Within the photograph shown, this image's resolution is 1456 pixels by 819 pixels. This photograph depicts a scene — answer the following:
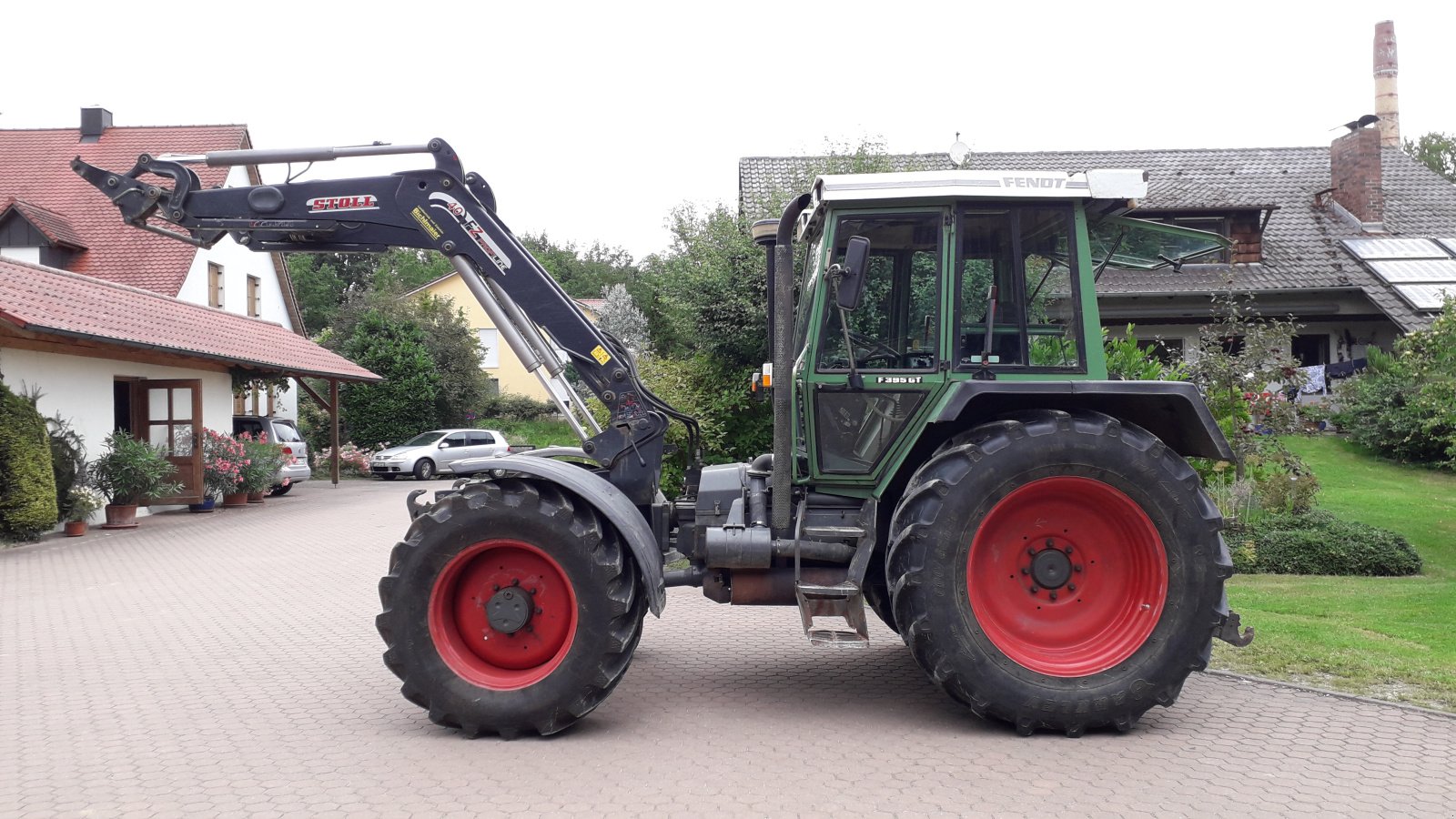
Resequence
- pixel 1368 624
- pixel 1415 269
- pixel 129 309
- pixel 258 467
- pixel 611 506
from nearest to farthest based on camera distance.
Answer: pixel 611 506 → pixel 1368 624 → pixel 129 309 → pixel 258 467 → pixel 1415 269

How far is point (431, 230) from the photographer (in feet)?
19.3

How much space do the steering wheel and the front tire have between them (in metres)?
1.58

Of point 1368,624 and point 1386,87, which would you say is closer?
point 1368,624

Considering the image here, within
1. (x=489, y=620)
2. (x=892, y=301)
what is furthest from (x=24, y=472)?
(x=892, y=301)

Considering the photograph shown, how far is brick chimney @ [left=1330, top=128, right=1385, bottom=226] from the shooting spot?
85.1 feet

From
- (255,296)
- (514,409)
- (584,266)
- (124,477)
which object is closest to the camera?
(124,477)

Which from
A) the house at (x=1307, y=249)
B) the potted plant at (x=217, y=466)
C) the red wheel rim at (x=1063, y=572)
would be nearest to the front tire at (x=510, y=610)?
the red wheel rim at (x=1063, y=572)

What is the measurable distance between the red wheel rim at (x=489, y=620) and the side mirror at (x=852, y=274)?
78.1 inches

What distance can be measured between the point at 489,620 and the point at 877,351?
2.44 meters

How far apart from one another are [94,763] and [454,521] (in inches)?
78.0

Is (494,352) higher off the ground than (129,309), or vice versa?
(494,352)

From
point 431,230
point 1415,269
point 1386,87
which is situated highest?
point 1386,87

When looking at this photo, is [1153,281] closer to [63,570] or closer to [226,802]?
[63,570]

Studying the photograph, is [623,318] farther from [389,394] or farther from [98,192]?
[98,192]
